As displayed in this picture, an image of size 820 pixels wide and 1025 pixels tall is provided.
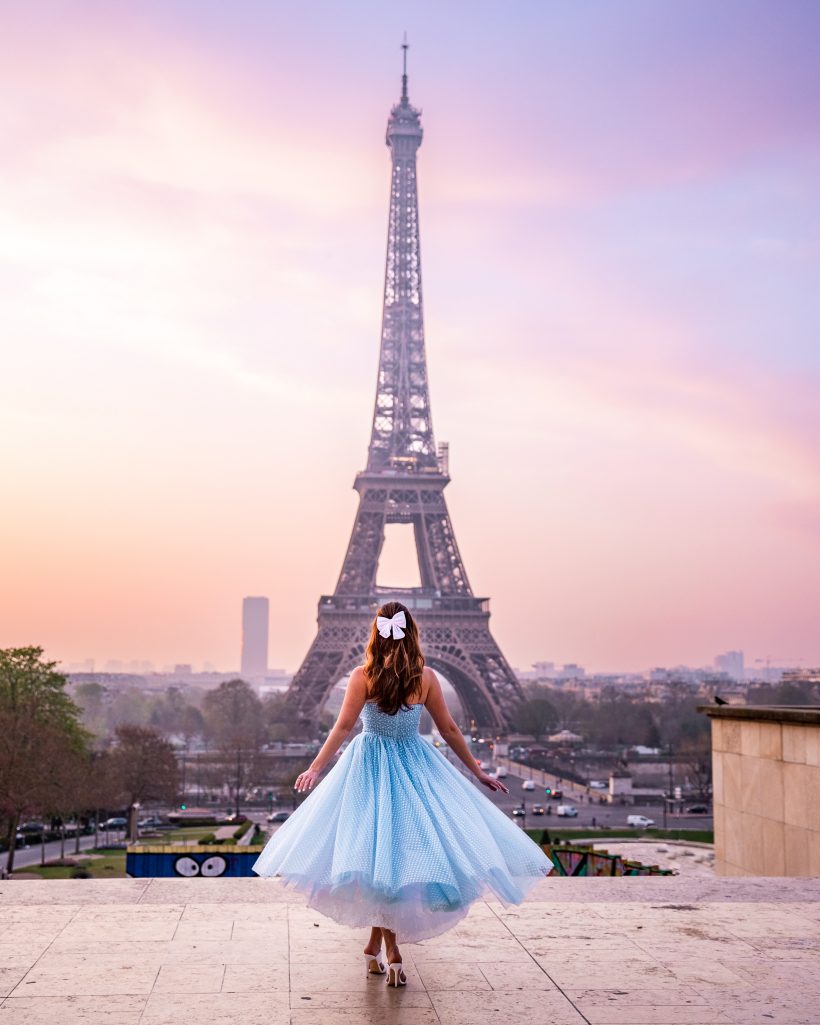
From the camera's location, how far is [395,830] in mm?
6156

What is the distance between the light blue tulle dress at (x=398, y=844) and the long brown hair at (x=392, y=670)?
0.26 ft

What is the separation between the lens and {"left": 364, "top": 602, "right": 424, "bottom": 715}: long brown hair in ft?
21.5

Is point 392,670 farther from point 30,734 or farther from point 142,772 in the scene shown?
point 142,772

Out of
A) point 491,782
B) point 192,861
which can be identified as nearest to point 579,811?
point 192,861

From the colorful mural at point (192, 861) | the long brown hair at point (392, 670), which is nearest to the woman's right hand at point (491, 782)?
the long brown hair at point (392, 670)

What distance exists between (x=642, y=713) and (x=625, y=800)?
4981 centimetres

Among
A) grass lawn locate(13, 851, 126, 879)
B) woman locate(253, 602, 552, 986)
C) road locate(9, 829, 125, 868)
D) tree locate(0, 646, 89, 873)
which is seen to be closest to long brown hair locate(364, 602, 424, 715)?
woman locate(253, 602, 552, 986)

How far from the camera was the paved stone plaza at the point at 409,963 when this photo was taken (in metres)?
5.75

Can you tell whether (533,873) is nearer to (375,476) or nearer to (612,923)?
(612,923)

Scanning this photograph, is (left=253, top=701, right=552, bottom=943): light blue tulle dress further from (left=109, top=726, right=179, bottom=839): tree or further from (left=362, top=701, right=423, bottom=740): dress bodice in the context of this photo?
(left=109, top=726, right=179, bottom=839): tree

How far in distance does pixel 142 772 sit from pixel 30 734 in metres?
9.80

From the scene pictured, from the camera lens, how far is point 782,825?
12969 mm

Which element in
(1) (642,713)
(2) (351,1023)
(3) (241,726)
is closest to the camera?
(2) (351,1023)

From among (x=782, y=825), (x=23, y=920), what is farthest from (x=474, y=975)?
(x=782, y=825)
